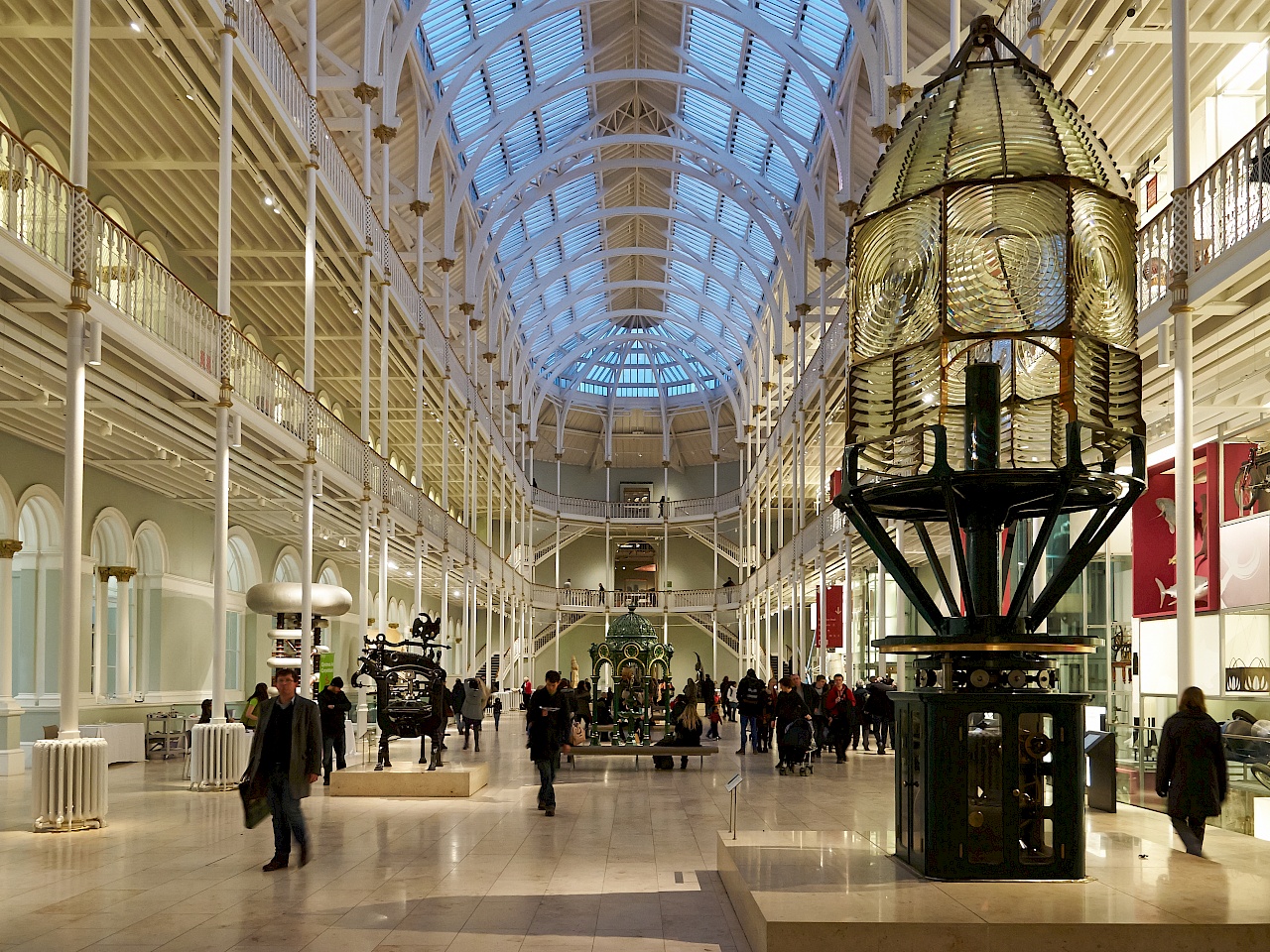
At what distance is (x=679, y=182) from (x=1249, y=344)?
32217 mm

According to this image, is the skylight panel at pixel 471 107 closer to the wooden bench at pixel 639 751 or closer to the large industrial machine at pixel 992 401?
the wooden bench at pixel 639 751

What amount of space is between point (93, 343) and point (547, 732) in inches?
234

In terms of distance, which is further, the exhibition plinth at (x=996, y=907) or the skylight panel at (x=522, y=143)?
the skylight panel at (x=522, y=143)

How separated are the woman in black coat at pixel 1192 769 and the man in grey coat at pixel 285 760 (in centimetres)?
629

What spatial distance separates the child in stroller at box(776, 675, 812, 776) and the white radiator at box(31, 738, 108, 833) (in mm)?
10190

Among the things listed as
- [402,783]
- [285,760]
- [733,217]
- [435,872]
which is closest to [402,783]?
[402,783]

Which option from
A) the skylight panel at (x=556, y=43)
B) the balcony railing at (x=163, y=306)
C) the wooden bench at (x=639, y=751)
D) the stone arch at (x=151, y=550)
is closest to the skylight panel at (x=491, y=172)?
the skylight panel at (x=556, y=43)

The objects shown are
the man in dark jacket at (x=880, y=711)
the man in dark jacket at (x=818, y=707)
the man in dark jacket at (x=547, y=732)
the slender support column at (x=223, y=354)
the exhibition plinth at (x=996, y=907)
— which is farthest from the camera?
the man in dark jacket at (x=880, y=711)

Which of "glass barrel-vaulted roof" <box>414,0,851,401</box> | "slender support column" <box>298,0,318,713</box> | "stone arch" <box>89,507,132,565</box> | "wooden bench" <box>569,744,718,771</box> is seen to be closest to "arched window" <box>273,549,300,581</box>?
"stone arch" <box>89,507,132,565</box>

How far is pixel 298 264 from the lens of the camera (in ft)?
76.6

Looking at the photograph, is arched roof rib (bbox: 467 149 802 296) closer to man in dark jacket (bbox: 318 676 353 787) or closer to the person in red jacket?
the person in red jacket

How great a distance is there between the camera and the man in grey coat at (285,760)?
943 centimetres

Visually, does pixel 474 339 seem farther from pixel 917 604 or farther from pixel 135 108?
pixel 917 604

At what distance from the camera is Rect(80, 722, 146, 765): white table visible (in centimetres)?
2053
